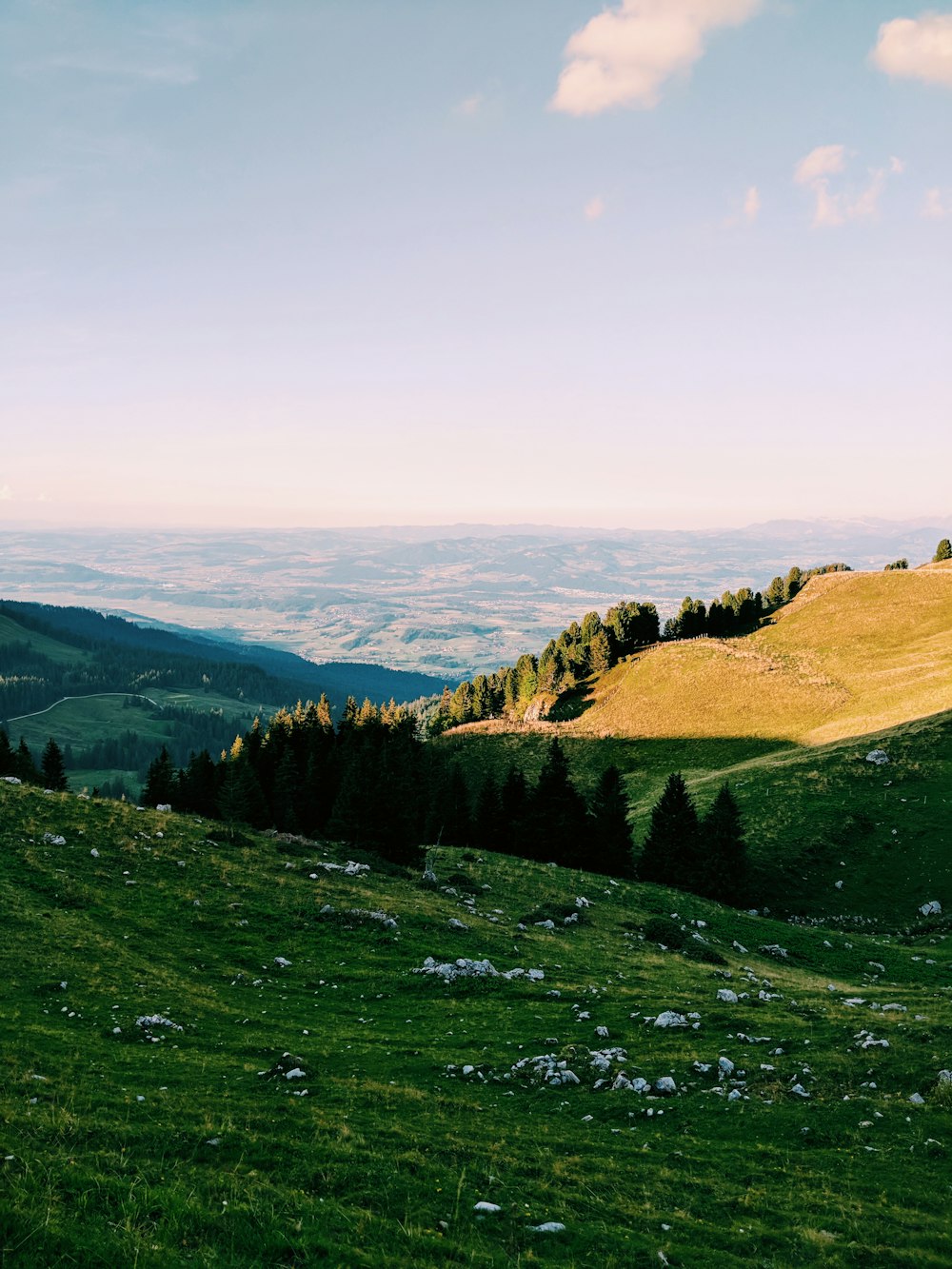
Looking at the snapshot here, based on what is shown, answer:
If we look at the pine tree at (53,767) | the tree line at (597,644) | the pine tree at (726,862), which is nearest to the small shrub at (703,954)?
the pine tree at (726,862)

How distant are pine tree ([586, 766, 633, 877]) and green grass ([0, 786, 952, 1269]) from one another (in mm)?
26635

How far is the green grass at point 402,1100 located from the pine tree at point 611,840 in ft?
87.4

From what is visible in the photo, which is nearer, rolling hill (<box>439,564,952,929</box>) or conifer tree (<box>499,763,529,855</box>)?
rolling hill (<box>439,564,952,929</box>)

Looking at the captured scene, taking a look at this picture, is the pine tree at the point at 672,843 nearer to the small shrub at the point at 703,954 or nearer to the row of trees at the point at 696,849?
the row of trees at the point at 696,849

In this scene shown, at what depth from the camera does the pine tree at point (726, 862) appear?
49750 mm

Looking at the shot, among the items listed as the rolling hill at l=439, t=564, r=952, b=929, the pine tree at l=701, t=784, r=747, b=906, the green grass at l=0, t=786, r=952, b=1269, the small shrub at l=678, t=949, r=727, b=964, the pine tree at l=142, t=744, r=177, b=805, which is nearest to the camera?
the green grass at l=0, t=786, r=952, b=1269

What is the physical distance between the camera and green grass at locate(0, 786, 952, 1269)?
9.52 meters

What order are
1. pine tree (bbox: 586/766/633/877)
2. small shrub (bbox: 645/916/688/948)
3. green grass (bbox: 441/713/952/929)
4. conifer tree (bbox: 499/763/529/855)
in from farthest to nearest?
conifer tree (bbox: 499/763/529/855) → pine tree (bbox: 586/766/633/877) → green grass (bbox: 441/713/952/929) → small shrub (bbox: 645/916/688/948)

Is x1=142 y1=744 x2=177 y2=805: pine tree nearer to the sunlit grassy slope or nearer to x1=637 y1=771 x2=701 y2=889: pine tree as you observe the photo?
x1=637 y1=771 x2=701 y2=889: pine tree

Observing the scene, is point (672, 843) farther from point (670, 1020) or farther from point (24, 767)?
point (24, 767)

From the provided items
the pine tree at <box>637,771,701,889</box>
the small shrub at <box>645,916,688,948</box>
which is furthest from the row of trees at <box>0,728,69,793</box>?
the small shrub at <box>645,916,688,948</box>

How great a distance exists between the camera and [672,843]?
2160 inches

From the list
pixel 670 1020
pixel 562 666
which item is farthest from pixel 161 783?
pixel 562 666

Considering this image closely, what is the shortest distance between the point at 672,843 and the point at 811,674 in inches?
2480
